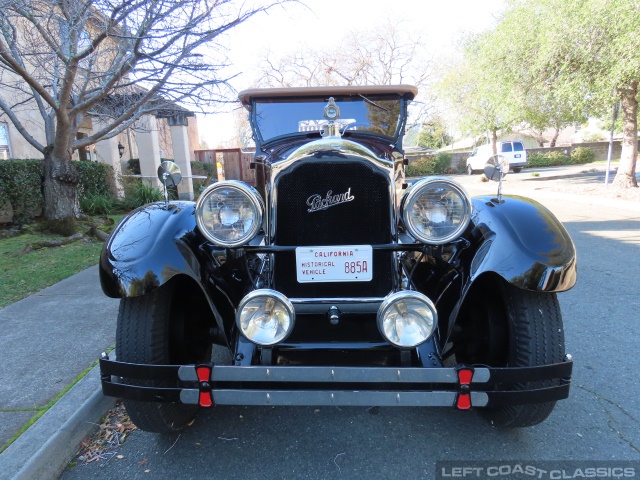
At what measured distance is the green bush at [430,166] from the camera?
88.2 ft

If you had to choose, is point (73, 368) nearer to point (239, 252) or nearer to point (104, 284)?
point (104, 284)

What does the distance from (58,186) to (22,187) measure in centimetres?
111

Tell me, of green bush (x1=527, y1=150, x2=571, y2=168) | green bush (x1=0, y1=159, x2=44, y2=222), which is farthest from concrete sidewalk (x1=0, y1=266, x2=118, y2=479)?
green bush (x1=527, y1=150, x2=571, y2=168)

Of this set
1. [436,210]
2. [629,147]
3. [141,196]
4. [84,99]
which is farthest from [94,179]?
[629,147]

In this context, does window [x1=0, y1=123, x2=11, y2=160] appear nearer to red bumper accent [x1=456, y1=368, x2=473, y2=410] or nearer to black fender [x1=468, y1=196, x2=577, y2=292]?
black fender [x1=468, y1=196, x2=577, y2=292]

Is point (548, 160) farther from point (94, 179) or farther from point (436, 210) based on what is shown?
point (436, 210)

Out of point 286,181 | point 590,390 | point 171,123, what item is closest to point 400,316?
point 286,181

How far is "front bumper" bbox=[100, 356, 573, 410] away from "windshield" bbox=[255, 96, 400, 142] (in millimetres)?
2112

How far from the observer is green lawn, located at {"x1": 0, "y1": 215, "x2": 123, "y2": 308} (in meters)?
4.64

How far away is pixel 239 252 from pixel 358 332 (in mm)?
770

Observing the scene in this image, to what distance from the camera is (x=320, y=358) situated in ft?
6.80

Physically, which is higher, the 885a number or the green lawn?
the 885a number

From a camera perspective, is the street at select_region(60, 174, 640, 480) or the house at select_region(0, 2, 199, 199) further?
the house at select_region(0, 2, 199, 199)

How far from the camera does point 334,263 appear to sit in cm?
209
